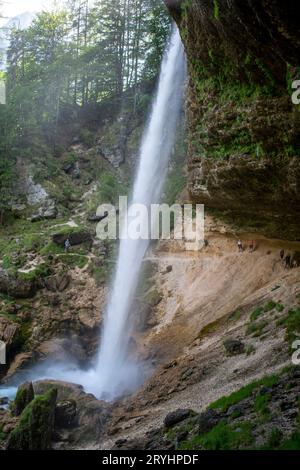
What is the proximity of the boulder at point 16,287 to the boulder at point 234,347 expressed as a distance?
46.0ft

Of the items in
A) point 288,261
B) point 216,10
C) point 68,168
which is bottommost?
point 288,261

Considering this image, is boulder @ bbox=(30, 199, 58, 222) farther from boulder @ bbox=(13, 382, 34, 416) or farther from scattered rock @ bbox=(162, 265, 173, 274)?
boulder @ bbox=(13, 382, 34, 416)

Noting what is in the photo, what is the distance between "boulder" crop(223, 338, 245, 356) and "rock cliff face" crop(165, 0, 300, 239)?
16.3 ft

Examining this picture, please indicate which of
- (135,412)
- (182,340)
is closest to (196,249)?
(182,340)

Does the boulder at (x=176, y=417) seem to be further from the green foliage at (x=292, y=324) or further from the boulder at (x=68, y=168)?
the boulder at (x=68, y=168)

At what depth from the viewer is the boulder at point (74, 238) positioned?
1121 inches

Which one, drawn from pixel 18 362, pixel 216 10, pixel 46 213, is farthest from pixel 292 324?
pixel 46 213

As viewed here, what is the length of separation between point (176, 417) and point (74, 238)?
60.0ft

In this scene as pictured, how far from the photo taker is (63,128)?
4069cm

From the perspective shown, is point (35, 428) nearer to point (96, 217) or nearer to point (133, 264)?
point (133, 264)

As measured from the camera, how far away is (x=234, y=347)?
15.1m

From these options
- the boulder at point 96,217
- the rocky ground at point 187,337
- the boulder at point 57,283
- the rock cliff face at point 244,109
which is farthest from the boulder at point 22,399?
the boulder at point 96,217

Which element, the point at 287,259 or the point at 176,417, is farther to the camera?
the point at 287,259

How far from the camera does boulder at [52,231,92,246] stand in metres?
28.5
